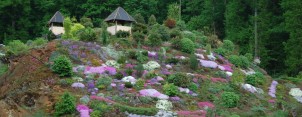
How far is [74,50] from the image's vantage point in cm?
2798

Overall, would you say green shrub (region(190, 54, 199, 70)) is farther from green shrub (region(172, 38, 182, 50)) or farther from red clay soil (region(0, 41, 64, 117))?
red clay soil (region(0, 41, 64, 117))

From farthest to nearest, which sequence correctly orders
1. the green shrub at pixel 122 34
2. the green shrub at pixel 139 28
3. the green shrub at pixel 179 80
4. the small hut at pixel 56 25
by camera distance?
the small hut at pixel 56 25
the green shrub at pixel 139 28
the green shrub at pixel 122 34
the green shrub at pixel 179 80

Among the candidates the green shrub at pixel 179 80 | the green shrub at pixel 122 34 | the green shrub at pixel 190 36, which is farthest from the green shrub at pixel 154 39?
the green shrub at pixel 179 80

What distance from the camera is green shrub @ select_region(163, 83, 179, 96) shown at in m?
23.5

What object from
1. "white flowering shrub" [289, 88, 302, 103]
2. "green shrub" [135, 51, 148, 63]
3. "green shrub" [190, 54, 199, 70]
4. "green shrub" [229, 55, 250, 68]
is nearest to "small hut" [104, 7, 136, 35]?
"green shrub" [135, 51, 148, 63]

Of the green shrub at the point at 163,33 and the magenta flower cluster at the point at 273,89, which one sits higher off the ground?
the green shrub at the point at 163,33

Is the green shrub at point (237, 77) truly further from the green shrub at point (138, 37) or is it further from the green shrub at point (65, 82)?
the green shrub at point (65, 82)

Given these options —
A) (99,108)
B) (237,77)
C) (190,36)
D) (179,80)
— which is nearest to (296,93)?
(237,77)

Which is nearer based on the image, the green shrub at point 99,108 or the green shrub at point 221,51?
the green shrub at point 99,108

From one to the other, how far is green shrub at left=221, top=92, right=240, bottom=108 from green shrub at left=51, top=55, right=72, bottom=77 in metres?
9.27

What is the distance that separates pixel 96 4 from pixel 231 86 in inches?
1496

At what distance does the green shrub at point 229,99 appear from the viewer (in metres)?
23.6

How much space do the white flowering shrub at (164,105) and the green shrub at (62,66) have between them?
5.73 metres

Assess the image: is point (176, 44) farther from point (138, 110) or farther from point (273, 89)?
point (138, 110)
